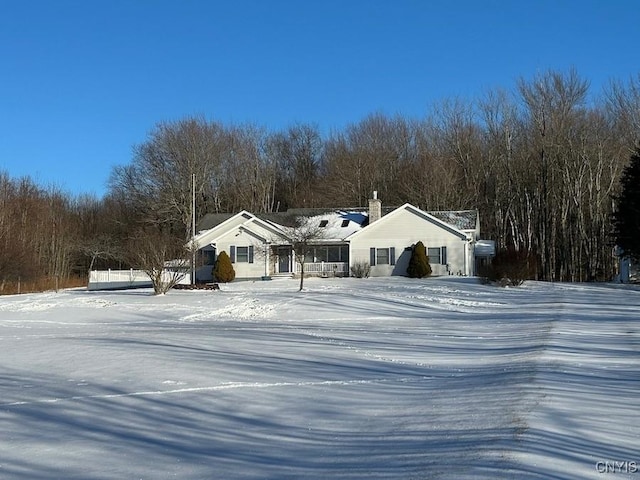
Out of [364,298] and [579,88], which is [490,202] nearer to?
[579,88]

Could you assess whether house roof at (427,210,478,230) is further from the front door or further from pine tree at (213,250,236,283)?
pine tree at (213,250,236,283)

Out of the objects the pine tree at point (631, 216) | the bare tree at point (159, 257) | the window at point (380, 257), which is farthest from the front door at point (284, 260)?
the pine tree at point (631, 216)

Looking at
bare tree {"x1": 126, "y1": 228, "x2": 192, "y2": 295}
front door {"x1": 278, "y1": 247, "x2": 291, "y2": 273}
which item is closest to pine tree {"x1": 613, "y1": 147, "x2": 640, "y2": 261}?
front door {"x1": 278, "y1": 247, "x2": 291, "y2": 273}

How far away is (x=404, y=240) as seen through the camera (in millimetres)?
42938

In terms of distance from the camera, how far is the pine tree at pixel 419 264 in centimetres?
4084

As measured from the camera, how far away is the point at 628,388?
8.86m

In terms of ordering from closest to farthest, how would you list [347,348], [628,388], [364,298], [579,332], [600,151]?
[628,388] → [347,348] → [579,332] → [364,298] → [600,151]

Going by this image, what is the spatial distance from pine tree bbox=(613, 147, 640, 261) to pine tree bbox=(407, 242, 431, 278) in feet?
35.3

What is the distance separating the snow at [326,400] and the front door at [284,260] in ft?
84.2

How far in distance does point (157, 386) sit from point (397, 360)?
4463mm

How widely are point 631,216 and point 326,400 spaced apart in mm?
31975

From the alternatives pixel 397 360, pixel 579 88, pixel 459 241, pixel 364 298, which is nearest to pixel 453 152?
pixel 579 88

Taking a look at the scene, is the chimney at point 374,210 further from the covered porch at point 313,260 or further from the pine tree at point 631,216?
the pine tree at point 631,216

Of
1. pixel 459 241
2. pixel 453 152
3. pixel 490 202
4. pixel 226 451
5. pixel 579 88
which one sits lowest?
pixel 226 451
